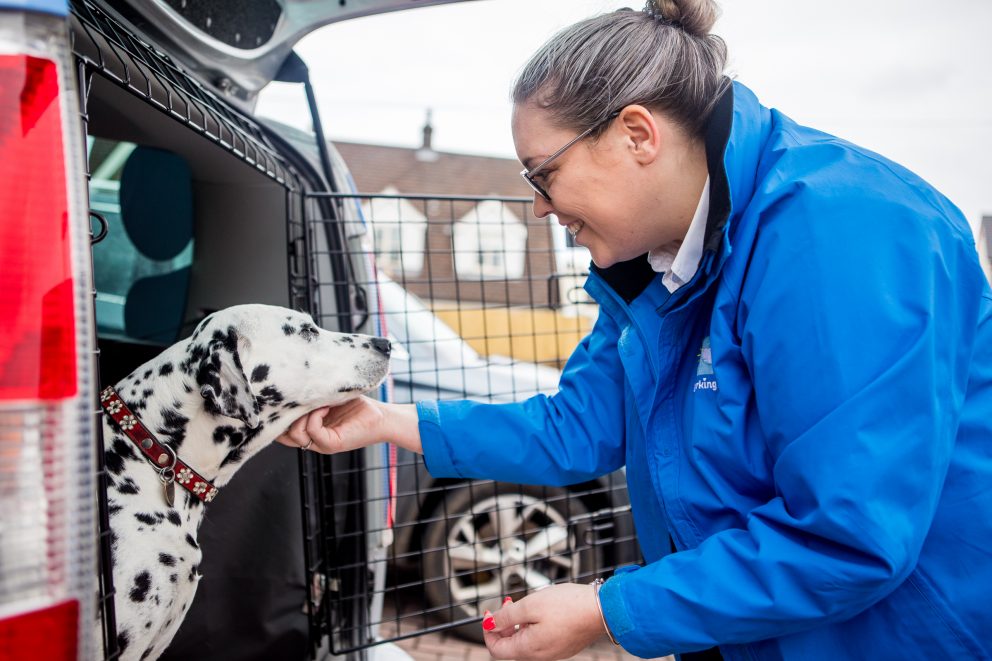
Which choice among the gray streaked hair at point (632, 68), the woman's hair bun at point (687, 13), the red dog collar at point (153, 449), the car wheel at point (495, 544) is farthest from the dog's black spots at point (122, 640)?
the car wheel at point (495, 544)

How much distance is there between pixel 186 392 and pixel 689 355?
134cm

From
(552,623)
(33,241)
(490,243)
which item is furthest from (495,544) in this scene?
(490,243)

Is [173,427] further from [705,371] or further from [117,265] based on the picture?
[117,265]

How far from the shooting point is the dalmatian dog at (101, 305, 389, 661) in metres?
1.65

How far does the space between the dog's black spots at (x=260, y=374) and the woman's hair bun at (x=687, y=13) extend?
1401 millimetres

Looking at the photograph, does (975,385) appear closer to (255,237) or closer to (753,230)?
(753,230)

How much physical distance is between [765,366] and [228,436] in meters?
1.49

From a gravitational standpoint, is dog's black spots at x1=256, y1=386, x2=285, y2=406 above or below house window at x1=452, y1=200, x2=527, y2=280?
below

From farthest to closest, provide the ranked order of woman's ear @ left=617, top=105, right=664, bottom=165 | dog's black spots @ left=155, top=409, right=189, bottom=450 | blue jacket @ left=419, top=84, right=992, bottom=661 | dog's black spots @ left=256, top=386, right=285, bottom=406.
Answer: dog's black spots @ left=256, top=386, right=285, bottom=406
dog's black spots @ left=155, top=409, right=189, bottom=450
woman's ear @ left=617, top=105, right=664, bottom=165
blue jacket @ left=419, top=84, right=992, bottom=661

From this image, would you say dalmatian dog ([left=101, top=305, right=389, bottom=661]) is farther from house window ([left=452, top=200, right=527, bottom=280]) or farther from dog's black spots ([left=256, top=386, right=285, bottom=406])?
house window ([left=452, top=200, right=527, bottom=280])

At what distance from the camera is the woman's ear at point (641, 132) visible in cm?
129

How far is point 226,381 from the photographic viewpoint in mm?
1885

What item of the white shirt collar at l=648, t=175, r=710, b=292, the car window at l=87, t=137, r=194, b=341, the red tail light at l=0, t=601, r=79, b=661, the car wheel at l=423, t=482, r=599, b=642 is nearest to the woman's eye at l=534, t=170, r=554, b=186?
the white shirt collar at l=648, t=175, r=710, b=292

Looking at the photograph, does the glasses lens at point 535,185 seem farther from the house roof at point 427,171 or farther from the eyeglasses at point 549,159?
the house roof at point 427,171
